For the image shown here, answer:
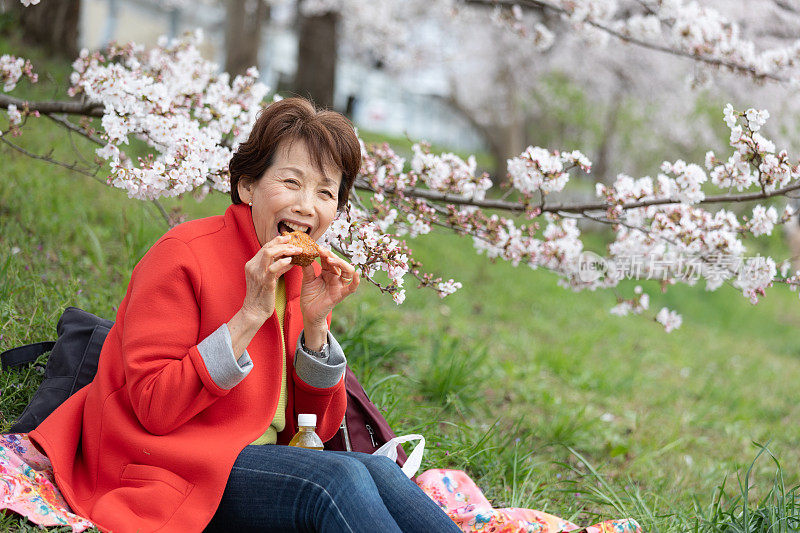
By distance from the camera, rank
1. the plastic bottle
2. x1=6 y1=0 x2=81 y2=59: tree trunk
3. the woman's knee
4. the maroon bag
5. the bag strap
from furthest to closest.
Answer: x1=6 y1=0 x2=81 y2=59: tree trunk → the bag strap → the maroon bag → the plastic bottle → the woman's knee

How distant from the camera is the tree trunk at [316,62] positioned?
8.37 m

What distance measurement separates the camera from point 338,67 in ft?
64.3

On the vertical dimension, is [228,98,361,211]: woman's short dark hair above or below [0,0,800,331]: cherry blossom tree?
above

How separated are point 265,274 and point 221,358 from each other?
228 mm

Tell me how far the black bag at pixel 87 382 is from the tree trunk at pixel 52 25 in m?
5.53

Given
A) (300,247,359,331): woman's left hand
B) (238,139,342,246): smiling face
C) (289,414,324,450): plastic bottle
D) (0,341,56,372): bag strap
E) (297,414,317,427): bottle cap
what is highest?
(238,139,342,246): smiling face

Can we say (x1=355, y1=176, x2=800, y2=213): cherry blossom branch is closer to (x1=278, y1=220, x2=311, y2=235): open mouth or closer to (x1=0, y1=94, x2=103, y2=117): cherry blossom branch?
(x1=0, y1=94, x2=103, y2=117): cherry blossom branch

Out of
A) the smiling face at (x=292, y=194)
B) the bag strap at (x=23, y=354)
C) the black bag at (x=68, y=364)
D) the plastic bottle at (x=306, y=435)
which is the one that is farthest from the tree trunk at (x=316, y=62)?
the plastic bottle at (x=306, y=435)

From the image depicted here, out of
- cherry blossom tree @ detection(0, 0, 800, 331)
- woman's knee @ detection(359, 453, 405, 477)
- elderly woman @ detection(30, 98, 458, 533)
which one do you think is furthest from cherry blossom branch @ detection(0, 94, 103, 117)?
woman's knee @ detection(359, 453, 405, 477)

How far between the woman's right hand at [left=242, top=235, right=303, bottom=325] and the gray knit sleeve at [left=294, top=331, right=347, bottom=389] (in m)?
0.27

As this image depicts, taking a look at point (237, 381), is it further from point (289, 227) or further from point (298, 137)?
point (298, 137)

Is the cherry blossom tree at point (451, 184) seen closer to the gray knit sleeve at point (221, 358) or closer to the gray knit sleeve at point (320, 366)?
the gray knit sleeve at point (320, 366)

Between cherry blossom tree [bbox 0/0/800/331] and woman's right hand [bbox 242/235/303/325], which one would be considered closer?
woman's right hand [bbox 242/235/303/325]

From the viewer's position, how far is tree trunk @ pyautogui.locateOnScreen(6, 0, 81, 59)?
707 centimetres
